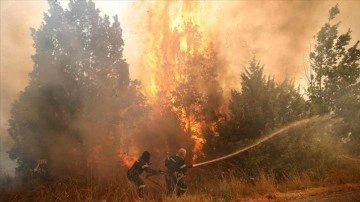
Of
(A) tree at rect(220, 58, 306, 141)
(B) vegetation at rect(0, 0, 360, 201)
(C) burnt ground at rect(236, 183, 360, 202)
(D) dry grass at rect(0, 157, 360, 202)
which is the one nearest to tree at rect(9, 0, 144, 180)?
(B) vegetation at rect(0, 0, 360, 201)

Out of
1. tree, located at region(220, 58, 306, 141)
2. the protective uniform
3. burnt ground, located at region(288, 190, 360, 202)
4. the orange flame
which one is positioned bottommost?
burnt ground, located at region(288, 190, 360, 202)

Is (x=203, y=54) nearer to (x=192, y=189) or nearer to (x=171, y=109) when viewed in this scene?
(x=171, y=109)

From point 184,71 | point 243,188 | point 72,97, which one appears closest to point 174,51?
point 184,71

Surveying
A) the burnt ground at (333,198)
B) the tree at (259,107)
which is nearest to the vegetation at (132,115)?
the tree at (259,107)

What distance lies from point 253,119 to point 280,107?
1.51 metres

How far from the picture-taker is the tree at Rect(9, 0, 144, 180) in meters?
24.4

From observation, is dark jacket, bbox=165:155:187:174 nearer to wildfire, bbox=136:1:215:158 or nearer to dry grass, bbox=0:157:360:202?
dry grass, bbox=0:157:360:202

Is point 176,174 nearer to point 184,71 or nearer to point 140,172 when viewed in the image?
point 140,172

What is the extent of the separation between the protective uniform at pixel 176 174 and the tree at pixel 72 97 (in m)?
11.6

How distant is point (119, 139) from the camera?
2702 centimetres

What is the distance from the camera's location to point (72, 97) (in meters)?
24.9

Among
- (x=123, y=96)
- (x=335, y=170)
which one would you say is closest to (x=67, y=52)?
(x=123, y=96)

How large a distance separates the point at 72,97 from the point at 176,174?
1383 cm

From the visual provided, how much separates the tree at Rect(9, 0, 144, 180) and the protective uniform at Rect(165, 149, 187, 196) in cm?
1165
